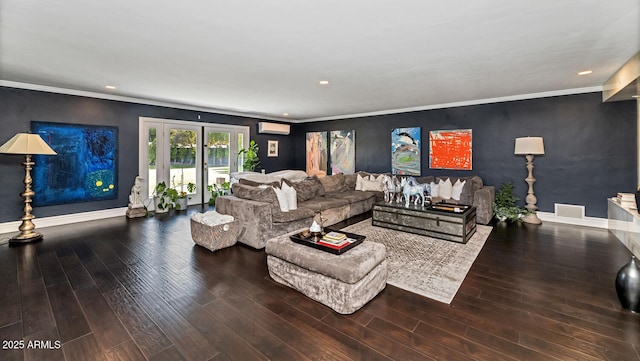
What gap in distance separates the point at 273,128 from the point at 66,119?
4858mm

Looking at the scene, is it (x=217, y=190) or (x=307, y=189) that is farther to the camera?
(x=217, y=190)

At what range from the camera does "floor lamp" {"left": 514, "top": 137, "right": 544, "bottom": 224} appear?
203 inches

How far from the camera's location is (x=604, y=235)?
444cm

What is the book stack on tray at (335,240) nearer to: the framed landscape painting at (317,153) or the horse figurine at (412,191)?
the horse figurine at (412,191)

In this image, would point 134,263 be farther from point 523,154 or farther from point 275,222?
point 523,154

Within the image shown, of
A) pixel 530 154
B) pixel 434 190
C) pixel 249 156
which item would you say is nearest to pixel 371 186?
pixel 434 190

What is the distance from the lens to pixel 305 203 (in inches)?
200

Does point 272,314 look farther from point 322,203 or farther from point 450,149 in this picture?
point 450,149

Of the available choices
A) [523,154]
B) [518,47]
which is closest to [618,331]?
[518,47]

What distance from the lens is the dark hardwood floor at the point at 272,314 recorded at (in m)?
1.84

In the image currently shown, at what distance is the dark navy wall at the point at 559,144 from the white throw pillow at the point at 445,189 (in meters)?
0.74

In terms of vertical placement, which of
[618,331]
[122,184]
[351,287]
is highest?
[122,184]

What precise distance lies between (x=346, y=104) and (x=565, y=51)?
4.01m

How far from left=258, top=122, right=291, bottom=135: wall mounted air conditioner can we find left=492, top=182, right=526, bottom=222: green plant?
6286 millimetres
